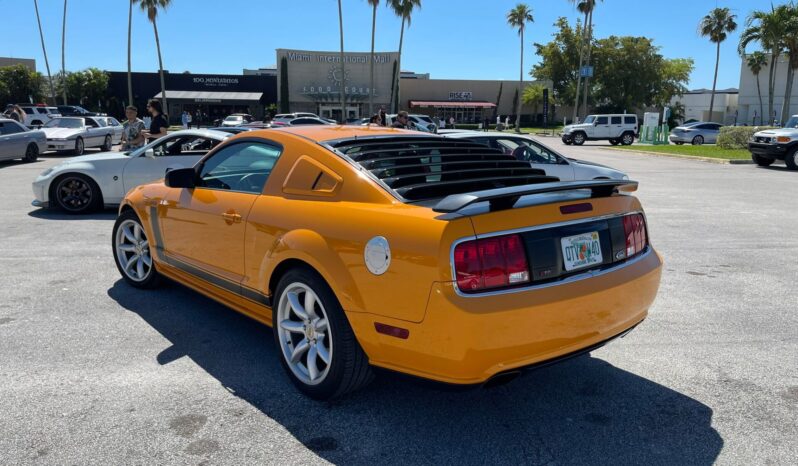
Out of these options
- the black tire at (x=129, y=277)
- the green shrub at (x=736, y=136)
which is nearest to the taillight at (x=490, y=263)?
the black tire at (x=129, y=277)

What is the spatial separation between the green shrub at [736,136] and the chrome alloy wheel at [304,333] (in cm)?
2889

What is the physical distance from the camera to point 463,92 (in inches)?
2771

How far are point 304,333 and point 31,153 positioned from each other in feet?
64.3

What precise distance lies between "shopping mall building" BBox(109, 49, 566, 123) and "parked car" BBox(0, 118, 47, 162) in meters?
37.9

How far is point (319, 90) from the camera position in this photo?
62.6 meters

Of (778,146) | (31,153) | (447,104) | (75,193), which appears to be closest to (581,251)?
(75,193)

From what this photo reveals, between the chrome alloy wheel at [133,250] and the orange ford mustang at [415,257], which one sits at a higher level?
the orange ford mustang at [415,257]

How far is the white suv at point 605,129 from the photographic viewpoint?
3656 cm

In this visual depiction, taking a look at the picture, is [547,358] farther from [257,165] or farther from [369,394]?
[257,165]

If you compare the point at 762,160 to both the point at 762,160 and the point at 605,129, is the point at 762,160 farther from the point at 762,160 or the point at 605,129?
the point at 605,129

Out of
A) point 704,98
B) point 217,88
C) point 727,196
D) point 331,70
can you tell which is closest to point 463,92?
point 331,70

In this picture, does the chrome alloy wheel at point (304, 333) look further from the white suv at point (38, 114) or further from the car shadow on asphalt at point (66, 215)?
the white suv at point (38, 114)

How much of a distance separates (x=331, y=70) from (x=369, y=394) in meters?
62.1

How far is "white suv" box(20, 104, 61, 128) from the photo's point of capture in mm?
33725
